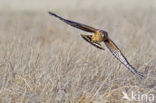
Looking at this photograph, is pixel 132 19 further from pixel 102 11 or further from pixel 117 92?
pixel 117 92

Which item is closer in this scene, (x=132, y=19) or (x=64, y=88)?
(x=64, y=88)

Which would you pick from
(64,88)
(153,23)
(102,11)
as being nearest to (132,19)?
(153,23)

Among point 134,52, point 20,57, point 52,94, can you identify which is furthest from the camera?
point 134,52

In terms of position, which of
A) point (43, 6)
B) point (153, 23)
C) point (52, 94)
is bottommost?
point (52, 94)

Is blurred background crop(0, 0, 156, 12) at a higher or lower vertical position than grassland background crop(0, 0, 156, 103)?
higher

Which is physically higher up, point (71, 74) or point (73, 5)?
point (73, 5)

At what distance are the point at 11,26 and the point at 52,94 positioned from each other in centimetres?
627

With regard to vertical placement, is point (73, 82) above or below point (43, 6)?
below

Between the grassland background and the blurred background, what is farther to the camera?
the blurred background

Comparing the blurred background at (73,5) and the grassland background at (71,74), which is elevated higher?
the blurred background at (73,5)

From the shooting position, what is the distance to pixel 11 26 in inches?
388

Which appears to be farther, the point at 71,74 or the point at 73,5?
the point at 73,5

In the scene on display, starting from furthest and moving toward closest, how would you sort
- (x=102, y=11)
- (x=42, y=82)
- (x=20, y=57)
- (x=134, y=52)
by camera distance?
(x=102, y=11) → (x=134, y=52) → (x=20, y=57) → (x=42, y=82)

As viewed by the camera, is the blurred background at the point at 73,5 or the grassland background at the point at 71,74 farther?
the blurred background at the point at 73,5
